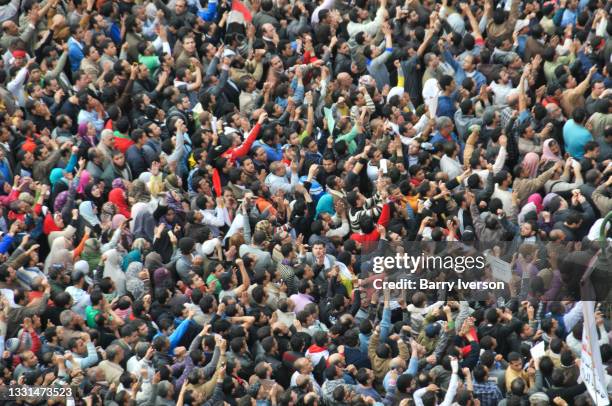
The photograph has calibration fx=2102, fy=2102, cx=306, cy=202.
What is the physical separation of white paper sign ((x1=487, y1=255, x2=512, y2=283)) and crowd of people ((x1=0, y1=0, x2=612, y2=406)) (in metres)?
0.08

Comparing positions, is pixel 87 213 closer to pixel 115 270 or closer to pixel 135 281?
pixel 115 270

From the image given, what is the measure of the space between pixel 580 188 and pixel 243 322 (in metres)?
4.46

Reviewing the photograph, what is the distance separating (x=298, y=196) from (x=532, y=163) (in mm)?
2811

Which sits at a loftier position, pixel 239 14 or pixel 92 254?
pixel 239 14

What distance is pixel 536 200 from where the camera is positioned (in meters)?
24.3

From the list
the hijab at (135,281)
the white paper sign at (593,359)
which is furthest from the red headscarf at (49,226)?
the white paper sign at (593,359)

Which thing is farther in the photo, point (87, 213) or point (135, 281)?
point (87, 213)

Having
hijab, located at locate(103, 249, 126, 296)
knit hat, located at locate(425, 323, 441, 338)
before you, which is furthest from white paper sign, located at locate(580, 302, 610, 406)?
hijab, located at locate(103, 249, 126, 296)

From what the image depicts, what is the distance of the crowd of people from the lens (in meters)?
21.8

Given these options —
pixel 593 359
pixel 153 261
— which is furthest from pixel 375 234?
pixel 593 359

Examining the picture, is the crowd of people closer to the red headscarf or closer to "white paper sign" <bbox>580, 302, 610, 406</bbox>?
the red headscarf

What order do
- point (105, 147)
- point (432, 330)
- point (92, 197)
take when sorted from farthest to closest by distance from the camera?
1. point (105, 147)
2. point (92, 197)
3. point (432, 330)

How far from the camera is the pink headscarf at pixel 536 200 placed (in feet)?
79.6

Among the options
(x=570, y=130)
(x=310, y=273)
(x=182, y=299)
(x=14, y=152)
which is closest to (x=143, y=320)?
(x=182, y=299)
